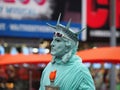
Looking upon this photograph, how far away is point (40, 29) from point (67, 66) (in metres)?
12.9

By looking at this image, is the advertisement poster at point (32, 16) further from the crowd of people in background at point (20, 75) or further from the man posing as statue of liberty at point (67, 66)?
the man posing as statue of liberty at point (67, 66)

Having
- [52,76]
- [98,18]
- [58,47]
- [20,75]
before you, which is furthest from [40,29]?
[52,76]

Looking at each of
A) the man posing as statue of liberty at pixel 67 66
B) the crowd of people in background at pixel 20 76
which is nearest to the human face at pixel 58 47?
the man posing as statue of liberty at pixel 67 66

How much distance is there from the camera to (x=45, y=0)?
708 inches

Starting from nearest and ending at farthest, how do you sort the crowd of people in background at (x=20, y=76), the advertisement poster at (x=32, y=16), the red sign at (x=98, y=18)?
the crowd of people in background at (x=20, y=76), the advertisement poster at (x=32, y=16), the red sign at (x=98, y=18)

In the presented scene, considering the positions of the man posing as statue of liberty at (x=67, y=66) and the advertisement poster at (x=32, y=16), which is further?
the advertisement poster at (x=32, y=16)

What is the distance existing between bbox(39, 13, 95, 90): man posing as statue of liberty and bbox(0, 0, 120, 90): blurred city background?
10.4 metres

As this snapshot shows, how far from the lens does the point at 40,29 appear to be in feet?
58.7

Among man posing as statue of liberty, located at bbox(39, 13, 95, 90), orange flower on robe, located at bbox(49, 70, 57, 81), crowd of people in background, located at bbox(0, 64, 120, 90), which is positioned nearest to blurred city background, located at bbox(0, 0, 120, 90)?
crowd of people in background, located at bbox(0, 64, 120, 90)

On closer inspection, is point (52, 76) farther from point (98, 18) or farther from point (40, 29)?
point (98, 18)

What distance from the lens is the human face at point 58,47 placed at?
5047mm

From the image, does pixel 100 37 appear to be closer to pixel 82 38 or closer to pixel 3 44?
pixel 82 38

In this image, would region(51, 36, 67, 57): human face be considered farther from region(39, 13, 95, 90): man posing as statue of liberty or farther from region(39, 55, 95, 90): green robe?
→ region(39, 55, 95, 90): green robe

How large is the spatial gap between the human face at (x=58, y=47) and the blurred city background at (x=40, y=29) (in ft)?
34.3
